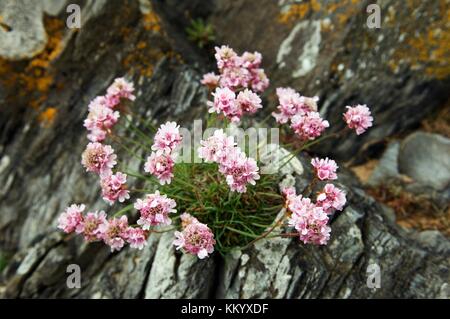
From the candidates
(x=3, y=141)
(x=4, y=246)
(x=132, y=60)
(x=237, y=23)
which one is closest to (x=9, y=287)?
(x=4, y=246)

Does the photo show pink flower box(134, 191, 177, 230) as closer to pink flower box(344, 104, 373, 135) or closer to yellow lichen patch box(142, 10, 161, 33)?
pink flower box(344, 104, 373, 135)

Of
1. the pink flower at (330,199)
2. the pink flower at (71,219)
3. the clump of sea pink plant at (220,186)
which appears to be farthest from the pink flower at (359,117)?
the pink flower at (71,219)

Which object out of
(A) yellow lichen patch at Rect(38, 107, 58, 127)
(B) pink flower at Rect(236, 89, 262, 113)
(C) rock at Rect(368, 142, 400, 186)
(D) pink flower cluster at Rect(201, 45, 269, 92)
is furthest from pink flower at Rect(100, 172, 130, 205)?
(C) rock at Rect(368, 142, 400, 186)

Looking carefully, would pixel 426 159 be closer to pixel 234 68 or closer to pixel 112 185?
pixel 234 68

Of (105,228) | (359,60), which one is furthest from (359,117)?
(105,228)

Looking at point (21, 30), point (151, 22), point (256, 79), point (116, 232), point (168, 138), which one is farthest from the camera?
point (151, 22)

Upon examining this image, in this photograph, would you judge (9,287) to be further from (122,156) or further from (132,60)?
(132,60)
